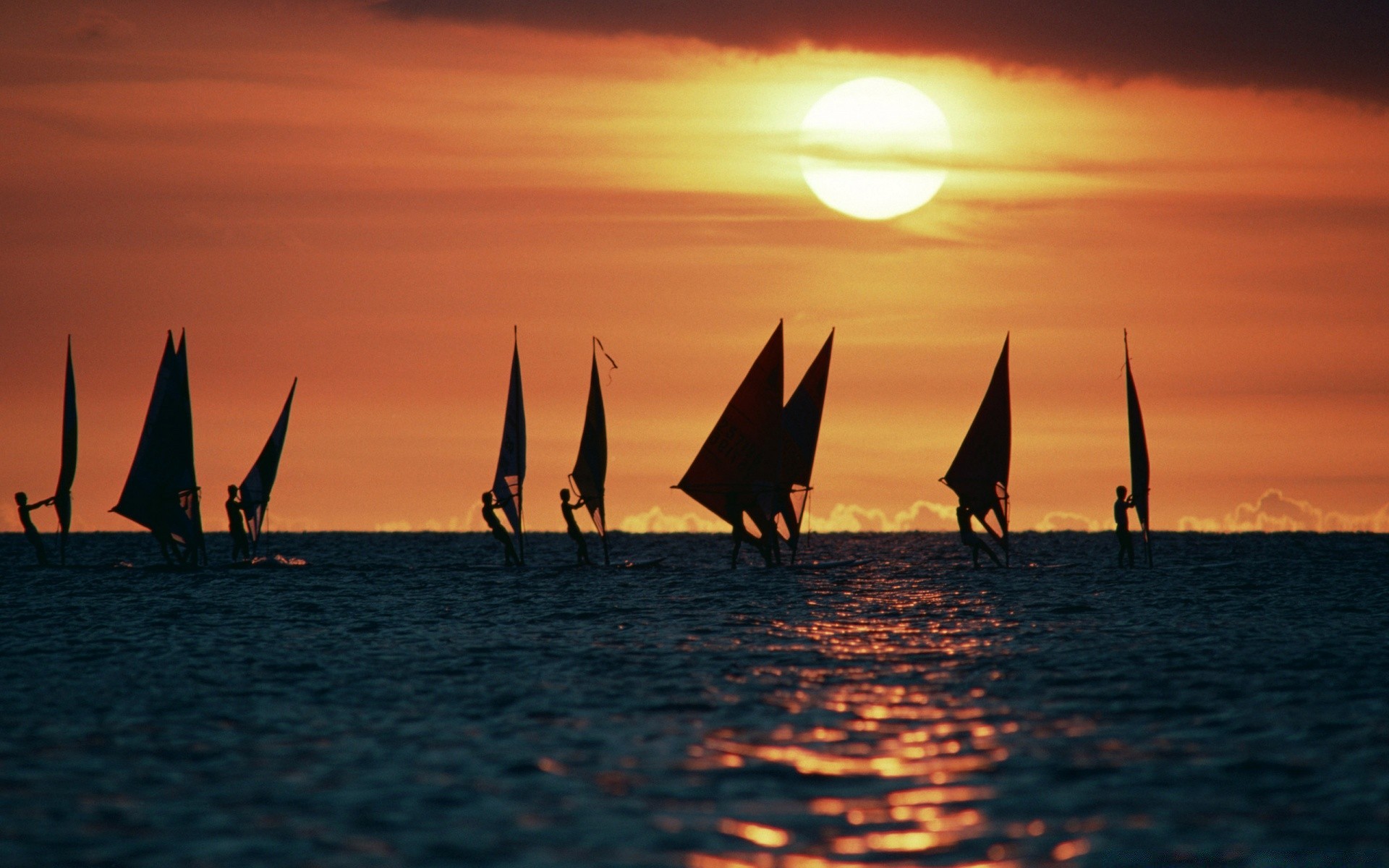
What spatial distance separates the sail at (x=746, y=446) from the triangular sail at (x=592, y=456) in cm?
244

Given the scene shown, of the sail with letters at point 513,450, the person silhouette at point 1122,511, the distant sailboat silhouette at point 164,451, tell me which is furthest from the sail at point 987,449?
the distant sailboat silhouette at point 164,451

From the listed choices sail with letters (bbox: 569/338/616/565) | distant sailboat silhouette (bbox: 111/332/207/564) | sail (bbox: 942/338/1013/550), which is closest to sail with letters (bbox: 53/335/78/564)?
distant sailboat silhouette (bbox: 111/332/207/564)

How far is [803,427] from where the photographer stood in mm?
39656

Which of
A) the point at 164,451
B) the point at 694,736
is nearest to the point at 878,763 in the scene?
the point at 694,736

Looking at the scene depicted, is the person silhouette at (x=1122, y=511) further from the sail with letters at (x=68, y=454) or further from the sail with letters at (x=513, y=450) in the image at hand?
the sail with letters at (x=68, y=454)

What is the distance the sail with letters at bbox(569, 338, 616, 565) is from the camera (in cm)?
3900

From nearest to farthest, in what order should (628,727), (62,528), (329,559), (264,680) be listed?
(628,727) → (264,680) → (62,528) → (329,559)

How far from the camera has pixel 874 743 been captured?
560 inches

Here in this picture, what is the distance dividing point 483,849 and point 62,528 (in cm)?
3229

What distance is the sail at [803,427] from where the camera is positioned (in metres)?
39.3

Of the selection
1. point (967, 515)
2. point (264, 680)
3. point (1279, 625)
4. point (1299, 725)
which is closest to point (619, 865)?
point (1299, 725)

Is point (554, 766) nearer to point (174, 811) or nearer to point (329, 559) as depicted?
point (174, 811)

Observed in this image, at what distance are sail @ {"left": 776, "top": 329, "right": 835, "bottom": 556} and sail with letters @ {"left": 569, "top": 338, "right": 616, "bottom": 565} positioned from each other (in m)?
4.72

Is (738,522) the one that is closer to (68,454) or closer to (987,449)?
(987,449)
